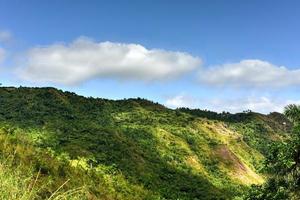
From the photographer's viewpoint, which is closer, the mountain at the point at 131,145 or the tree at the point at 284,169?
the tree at the point at 284,169

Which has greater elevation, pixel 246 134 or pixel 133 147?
pixel 246 134

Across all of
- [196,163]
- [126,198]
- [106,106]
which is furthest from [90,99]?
[126,198]

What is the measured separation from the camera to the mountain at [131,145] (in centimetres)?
6762

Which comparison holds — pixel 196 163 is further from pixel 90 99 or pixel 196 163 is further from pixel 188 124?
pixel 90 99

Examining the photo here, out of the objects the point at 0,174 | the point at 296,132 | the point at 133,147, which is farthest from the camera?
the point at 133,147

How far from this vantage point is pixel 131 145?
286 feet

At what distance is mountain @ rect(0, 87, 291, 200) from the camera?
67.6m

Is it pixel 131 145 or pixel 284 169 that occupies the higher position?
pixel 131 145

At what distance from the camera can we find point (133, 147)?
8662cm

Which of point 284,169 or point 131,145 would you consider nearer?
point 284,169

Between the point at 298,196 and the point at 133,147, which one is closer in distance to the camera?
the point at 298,196

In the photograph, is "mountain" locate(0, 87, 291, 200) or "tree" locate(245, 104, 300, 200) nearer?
"tree" locate(245, 104, 300, 200)

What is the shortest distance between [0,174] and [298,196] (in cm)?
1557

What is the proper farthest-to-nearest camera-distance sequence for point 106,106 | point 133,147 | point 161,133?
point 106,106 < point 161,133 < point 133,147
